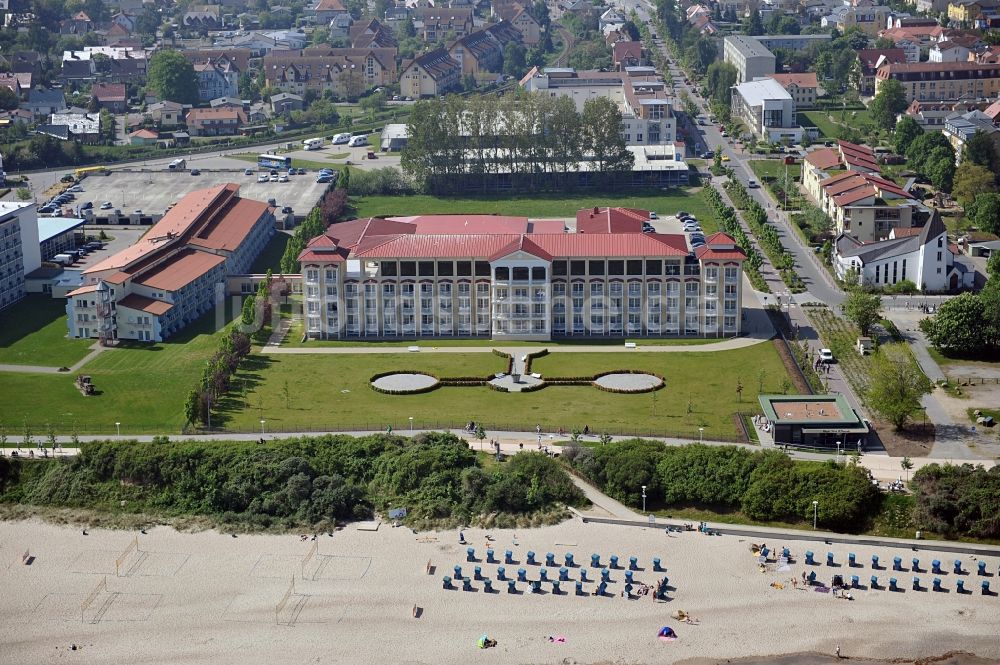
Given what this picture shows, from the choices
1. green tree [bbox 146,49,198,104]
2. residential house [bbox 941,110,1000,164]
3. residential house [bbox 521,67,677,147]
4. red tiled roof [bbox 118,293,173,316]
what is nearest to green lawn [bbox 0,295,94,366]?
red tiled roof [bbox 118,293,173,316]

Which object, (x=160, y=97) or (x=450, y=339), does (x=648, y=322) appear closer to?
(x=450, y=339)

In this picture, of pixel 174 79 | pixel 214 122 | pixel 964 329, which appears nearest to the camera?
pixel 964 329

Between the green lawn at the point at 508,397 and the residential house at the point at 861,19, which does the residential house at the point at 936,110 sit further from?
the green lawn at the point at 508,397

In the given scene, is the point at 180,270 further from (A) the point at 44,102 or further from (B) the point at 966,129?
(A) the point at 44,102

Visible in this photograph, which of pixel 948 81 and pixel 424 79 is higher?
pixel 424 79

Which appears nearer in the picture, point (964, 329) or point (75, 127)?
point (964, 329)

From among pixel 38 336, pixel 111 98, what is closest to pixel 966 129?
pixel 38 336

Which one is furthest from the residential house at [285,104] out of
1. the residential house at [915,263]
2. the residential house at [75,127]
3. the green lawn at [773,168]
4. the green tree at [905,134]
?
the residential house at [915,263]

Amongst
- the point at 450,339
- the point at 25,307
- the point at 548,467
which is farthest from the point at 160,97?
the point at 548,467
